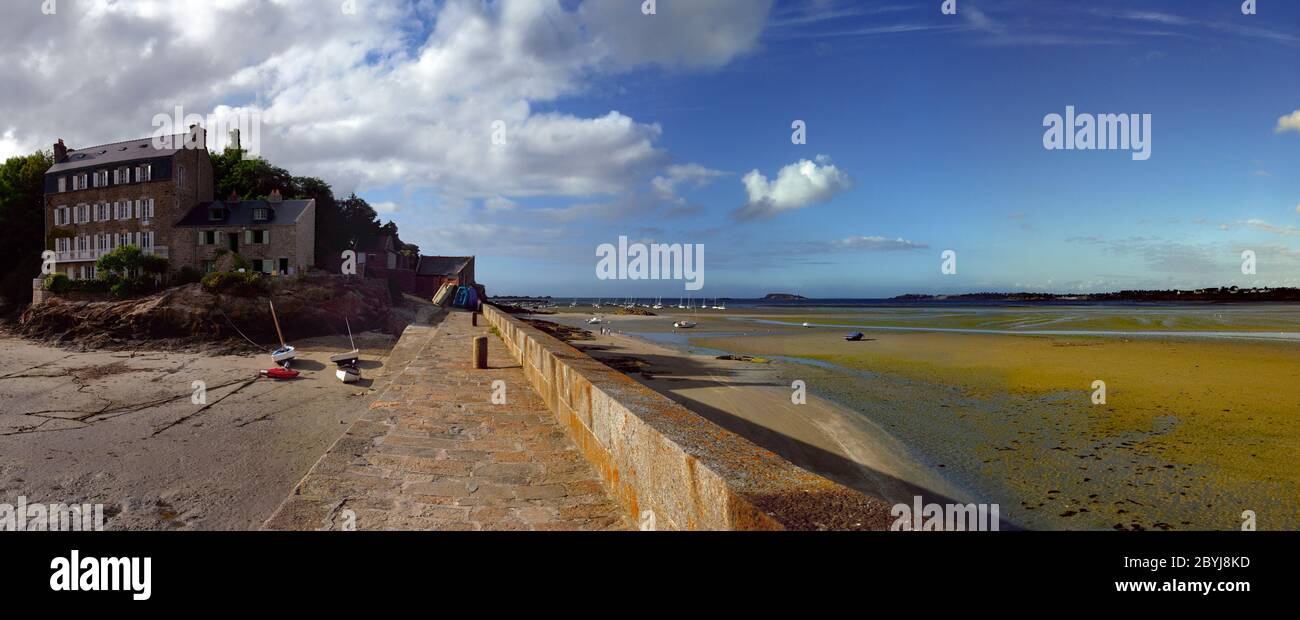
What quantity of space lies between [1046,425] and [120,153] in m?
55.5

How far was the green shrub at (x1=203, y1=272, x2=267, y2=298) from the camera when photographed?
30938 millimetres

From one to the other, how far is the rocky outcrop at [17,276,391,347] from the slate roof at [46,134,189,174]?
36.7 ft

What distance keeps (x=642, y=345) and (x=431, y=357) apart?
18119 millimetres

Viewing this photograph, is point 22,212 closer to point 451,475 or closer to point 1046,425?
point 451,475

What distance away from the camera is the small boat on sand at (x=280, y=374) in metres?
19.0

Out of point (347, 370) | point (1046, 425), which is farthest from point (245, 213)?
point (1046, 425)

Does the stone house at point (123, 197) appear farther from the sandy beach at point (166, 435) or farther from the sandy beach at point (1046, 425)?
the sandy beach at point (1046, 425)

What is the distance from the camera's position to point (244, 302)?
98.7ft
